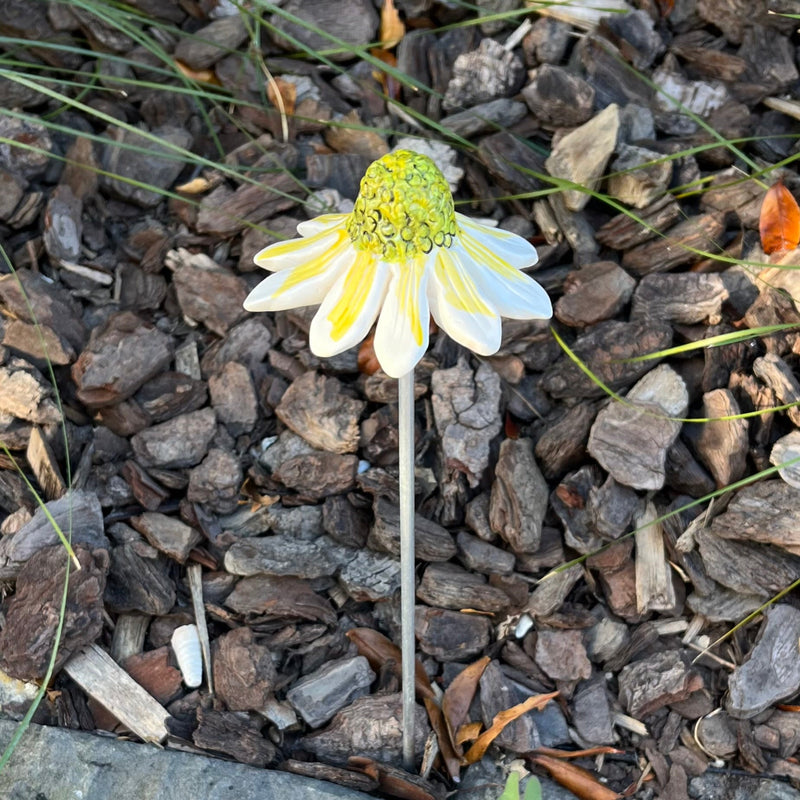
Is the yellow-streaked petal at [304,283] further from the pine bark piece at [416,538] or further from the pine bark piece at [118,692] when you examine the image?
the pine bark piece at [118,692]

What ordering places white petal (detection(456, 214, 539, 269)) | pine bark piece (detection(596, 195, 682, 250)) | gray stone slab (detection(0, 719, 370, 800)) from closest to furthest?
white petal (detection(456, 214, 539, 269)) → gray stone slab (detection(0, 719, 370, 800)) → pine bark piece (detection(596, 195, 682, 250))

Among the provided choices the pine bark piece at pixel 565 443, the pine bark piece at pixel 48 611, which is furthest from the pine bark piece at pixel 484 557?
the pine bark piece at pixel 48 611

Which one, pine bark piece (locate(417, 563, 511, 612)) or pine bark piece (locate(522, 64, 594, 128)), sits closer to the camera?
pine bark piece (locate(417, 563, 511, 612))

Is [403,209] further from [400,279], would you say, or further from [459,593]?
[459,593]

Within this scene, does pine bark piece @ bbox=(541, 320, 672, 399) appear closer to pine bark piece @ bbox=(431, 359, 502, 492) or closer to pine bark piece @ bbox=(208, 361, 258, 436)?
pine bark piece @ bbox=(431, 359, 502, 492)

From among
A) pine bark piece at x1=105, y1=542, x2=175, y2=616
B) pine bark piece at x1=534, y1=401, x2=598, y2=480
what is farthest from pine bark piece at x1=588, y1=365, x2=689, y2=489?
pine bark piece at x1=105, y1=542, x2=175, y2=616

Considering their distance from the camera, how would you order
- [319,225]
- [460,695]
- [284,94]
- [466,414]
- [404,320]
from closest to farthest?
[404,320] < [319,225] < [460,695] < [466,414] < [284,94]

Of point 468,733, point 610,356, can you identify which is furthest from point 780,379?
point 468,733

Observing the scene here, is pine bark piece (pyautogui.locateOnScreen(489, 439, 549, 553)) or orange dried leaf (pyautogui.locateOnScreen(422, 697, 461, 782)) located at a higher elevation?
pine bark piece (pyautogui.locateOnScreen(489, 439, 549, 553))
